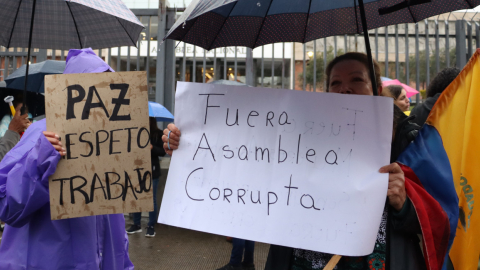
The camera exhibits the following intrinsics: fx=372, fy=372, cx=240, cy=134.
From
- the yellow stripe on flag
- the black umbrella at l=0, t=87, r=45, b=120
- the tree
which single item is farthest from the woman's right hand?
the tree

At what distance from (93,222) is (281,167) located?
1.04 meters

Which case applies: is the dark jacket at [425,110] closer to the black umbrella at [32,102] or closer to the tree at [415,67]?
the tree at [415,67]

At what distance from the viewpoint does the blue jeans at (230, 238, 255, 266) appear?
449 centimetres

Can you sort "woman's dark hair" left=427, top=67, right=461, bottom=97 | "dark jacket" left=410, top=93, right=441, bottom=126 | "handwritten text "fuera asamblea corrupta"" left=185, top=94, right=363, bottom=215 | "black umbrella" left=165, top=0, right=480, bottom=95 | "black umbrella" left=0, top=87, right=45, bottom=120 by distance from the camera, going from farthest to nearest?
1. "black umbrella" left=0, top=87, right=45, bottom=120
2. "woman's dark hair" left=427, top=67, right=461, bottom=97
3. "dark jacket" left=410, top=93, right=441, bottom=126
4. "black umbrella" left=165, top=0, right=480, bottom=95
5. "handwritten text "fuera asamblea corrupta"" left=185, top=94, right=363, bottom=215

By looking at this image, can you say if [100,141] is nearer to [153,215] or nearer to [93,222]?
[93,222]

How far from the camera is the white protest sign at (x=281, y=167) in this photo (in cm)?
144

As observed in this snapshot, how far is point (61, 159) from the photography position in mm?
1652

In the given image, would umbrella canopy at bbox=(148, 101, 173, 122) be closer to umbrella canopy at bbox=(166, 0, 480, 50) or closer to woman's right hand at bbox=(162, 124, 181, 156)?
umbrella canopy at bbox=(166, 0, 480, 50)

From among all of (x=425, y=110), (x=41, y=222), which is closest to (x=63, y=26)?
(x=41, y=222)

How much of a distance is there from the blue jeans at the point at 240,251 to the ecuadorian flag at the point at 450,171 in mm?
2918

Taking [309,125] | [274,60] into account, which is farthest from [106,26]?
[274,60]

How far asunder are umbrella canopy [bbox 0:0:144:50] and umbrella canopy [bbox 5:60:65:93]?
2.08 metres

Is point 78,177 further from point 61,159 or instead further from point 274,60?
point 274,60

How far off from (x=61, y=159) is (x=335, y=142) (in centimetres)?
119
